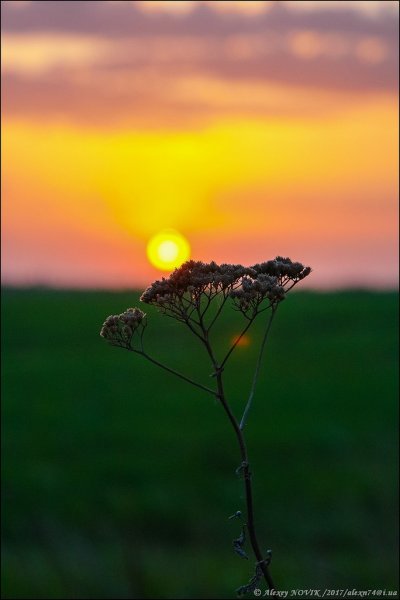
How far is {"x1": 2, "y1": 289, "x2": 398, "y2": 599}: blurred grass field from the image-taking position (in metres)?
14.2

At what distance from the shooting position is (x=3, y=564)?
13914mm

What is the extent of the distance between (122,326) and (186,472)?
18704 millimetres

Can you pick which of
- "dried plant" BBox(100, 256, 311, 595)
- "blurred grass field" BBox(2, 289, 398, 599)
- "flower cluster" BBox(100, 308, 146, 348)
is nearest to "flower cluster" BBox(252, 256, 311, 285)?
"dried plant" BBox(100, 256, 311, 595)

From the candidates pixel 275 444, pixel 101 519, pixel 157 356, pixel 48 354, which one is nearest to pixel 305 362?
pixel 157 356

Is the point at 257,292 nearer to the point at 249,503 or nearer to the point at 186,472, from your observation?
the point at 249,503

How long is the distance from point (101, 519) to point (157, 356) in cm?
1862

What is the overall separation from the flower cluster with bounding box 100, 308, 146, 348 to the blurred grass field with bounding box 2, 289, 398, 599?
395 centimetres

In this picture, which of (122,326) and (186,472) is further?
(186,472)

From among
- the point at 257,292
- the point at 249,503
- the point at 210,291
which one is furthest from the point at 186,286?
the point at 249,503

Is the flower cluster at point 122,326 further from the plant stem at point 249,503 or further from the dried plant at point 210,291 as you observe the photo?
the plant stem at point 249,503

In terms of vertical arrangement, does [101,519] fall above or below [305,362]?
below

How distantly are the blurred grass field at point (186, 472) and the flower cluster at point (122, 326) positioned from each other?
3.95 metres

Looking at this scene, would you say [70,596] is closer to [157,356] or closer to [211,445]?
[211,445]

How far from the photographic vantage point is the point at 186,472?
22.7m
